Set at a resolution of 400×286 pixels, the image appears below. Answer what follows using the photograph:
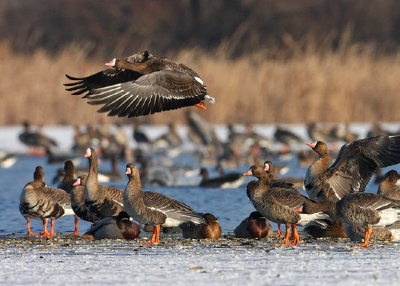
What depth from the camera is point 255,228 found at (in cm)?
929

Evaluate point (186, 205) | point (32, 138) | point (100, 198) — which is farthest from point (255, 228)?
point (32, 138)

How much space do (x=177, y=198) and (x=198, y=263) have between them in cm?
709

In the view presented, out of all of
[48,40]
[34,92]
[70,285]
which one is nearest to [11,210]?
[70,285]

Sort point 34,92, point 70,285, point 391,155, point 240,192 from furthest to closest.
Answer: point 34,92 → point 240,192 → point 391,155 → point 70,285

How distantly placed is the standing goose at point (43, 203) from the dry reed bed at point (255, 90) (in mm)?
12632

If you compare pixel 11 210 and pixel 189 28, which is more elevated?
pixel 189 28

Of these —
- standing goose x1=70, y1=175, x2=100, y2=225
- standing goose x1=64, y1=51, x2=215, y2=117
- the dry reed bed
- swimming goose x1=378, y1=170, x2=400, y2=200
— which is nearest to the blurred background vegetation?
the dry reed bed

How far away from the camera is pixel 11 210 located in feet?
41.1

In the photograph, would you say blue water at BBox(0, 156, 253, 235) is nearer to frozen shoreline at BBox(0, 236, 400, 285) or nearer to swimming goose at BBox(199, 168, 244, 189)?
swimming goose at BBox(199, 168, 244, 189)

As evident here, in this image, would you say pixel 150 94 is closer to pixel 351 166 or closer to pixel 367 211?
pixel 351 166

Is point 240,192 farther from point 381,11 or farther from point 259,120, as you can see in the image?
point 381,11

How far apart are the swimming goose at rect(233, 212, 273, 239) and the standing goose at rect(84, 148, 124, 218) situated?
1.59 m

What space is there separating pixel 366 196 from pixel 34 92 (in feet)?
52.2

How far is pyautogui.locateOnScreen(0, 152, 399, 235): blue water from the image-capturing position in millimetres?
11078
